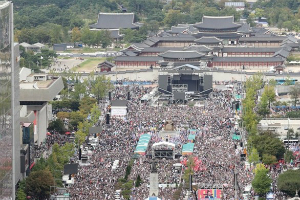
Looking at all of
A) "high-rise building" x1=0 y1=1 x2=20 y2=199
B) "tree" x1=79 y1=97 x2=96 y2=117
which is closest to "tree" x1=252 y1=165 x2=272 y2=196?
"high-rise building" x1=0 y1=1 x2=20 y2=199

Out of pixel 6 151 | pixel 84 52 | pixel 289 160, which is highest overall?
pixel 6 151

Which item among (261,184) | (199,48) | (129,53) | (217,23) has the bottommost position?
(129,53)

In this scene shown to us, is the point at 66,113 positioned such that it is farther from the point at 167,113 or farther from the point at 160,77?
the point at 160,77

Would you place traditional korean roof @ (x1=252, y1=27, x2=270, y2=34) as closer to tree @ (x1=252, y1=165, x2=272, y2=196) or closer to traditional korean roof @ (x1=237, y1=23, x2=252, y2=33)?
traditional korean roof @ (x1=237, y1=23, x2=252, y2=33)

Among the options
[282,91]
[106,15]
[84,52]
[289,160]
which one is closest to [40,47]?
[84,52]

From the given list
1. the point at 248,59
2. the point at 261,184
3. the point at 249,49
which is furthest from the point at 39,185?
the point at 249,49

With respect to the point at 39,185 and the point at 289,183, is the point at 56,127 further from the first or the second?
the point at 289,183

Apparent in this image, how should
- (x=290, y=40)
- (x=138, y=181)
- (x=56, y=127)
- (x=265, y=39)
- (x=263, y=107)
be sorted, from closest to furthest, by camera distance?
1. (x=138, y=181)
2. (x=56, y=127)
3. (x=263, y=107)
4. (x=290, y=40)
5. (x=265, y=39)
